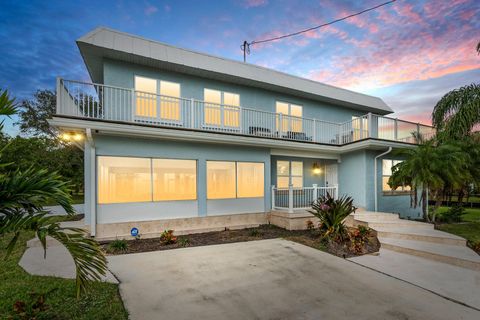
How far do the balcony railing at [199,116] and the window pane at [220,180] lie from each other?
1.45 m

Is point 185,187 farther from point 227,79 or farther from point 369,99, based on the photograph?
point 369,99

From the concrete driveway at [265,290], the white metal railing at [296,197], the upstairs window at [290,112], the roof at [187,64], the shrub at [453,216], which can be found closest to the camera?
the concrete driveway at [265,290]

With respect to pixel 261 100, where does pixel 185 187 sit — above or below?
below

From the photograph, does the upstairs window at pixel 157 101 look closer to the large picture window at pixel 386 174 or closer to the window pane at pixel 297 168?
the window pane at pixel 297 168

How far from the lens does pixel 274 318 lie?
10.6 feet

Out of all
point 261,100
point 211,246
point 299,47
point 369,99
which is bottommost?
point 211,246

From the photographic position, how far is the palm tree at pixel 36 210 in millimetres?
2285

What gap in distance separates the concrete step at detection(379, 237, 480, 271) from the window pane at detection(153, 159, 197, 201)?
22.0 ft

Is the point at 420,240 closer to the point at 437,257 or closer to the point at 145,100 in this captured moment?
the point at 437,257

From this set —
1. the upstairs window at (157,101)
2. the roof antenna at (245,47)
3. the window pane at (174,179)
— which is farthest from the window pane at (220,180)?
the roof antenna at (245,47)

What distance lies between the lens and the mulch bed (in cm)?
651

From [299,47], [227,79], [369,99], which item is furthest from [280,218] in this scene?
[369,99]

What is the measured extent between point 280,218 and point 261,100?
18.5ft

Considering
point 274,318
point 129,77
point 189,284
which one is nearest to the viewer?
point 274,318
